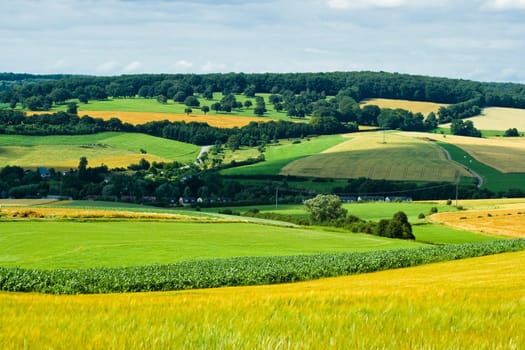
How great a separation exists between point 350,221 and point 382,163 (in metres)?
59.7

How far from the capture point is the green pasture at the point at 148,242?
50500 mm

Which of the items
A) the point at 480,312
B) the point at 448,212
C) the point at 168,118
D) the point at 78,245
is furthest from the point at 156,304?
the point at 168,118

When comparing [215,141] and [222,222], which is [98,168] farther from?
[222,222]

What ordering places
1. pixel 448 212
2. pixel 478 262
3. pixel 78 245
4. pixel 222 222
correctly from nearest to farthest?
pixel 478 262 < pixel 78 245 < pixel 222 222 < pixel 448 212

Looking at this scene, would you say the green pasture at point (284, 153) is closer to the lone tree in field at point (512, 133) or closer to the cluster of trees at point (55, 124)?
the cluster of trees at point (55, 124)

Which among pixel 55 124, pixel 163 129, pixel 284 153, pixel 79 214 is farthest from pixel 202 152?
pixel 79 214

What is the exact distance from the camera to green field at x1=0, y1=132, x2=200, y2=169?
5955 inches

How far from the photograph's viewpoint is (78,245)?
55.9 m

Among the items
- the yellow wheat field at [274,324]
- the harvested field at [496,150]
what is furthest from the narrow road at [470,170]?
the yellow wheat field at [274,324]

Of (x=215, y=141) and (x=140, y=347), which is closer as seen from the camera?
(x=140, y=347)

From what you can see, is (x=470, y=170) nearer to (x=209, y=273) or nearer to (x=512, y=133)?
(x=512, y=133)

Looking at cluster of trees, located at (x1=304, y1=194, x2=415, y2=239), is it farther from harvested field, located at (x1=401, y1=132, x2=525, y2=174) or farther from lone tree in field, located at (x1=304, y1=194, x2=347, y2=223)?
harvested field, located at (x1=401, y1=132, x2=525, y2=174)

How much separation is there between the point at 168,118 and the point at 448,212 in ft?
367

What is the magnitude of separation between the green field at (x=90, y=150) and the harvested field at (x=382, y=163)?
2784cm
